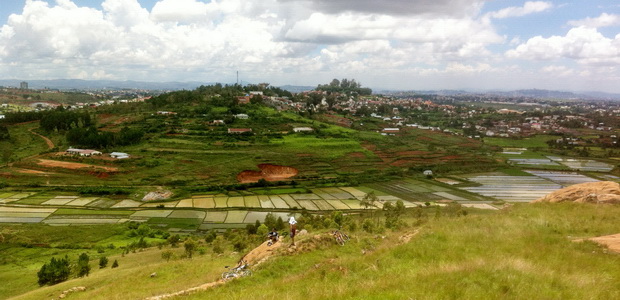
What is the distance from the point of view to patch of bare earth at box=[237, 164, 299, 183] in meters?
61.8

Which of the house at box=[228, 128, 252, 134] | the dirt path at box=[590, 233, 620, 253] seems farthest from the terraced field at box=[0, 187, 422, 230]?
the dirt path at box=[590, 233, 620, 253]

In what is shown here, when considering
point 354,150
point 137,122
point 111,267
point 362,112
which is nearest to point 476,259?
point 111,267

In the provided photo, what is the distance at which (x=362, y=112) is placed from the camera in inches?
5645

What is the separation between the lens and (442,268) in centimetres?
1084

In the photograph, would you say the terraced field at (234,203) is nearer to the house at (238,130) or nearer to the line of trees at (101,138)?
the line of trees at (101,138)

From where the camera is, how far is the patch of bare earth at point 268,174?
6185cm

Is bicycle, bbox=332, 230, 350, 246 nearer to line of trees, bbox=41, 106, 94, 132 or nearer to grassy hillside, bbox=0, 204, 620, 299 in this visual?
grassy hillside, bbox=0, 204, 620, 299

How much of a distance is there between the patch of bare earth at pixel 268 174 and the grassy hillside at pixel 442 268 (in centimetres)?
3814

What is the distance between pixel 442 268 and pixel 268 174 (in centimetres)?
5481

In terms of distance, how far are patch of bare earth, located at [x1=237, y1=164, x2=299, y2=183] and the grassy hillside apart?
3814 cm

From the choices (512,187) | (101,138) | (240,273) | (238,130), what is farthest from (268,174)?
(240,273)

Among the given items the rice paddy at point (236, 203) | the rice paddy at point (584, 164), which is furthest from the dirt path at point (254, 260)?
the rice paddy at point (584, 164)

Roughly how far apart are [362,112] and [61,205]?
11515cm

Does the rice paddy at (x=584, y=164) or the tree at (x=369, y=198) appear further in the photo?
the rice paddy at (x=584, y=164)
